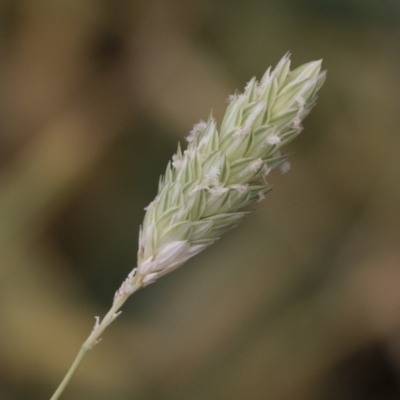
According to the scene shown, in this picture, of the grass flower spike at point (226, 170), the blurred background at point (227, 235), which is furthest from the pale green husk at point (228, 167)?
the blurred background at point (227, 235)

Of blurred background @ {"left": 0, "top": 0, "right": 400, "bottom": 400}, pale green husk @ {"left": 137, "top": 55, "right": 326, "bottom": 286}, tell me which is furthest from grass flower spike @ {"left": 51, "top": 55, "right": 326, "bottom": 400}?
blurred background @ {"left": 0, "top": 0, "right": 400, "bottom": 400}

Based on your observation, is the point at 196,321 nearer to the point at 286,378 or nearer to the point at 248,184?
the point at 286,378

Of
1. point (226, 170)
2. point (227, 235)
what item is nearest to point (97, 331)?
point (226, 170)

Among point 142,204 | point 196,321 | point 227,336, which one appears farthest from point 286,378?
point 142,204

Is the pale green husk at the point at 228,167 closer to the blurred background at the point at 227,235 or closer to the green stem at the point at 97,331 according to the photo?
the green stem at the point at 97,331

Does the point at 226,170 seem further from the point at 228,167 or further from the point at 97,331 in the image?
the point at 97,331

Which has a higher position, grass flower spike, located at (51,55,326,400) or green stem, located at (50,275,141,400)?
grass flower spike, located at (51,55,326,400)

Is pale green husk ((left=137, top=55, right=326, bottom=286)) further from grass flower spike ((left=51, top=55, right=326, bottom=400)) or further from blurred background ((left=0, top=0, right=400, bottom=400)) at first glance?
blurred background ((left=0, top=0, right=400, bottom=400))
